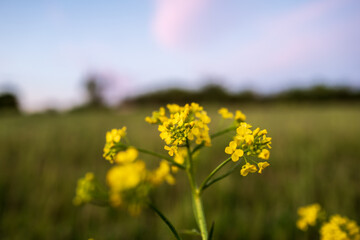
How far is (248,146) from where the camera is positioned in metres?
0.70

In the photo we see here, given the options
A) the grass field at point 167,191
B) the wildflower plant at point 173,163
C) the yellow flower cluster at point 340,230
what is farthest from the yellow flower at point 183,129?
the grass field at point 167,191

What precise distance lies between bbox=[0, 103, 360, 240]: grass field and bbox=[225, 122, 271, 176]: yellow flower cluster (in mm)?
1847

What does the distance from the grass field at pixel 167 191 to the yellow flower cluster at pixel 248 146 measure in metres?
1.85

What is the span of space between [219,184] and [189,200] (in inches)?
24.3

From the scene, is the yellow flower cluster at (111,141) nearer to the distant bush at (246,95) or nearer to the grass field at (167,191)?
the grass field at (167,191)

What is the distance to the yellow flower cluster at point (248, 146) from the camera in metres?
0.67

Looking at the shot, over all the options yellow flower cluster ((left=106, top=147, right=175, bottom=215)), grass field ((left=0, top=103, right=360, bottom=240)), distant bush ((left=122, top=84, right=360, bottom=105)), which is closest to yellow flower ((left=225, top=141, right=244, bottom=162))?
yellow flower cluster ((left=106, top=147, right=175, bottom=215))

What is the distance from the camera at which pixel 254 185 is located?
3533mm

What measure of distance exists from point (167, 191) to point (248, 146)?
2898 millimetres

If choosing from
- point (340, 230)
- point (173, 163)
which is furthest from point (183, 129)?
point (340, 230)

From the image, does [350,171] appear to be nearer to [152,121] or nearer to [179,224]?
[179,224]

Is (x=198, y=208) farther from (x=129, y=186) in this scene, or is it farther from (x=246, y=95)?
(x=246, y=95)

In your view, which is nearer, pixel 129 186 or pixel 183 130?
pixel 129 186

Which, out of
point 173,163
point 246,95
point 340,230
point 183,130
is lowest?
point 246,95
